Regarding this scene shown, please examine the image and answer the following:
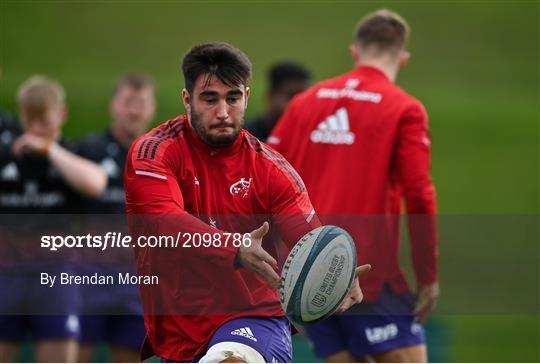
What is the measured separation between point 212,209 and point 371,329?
185cm

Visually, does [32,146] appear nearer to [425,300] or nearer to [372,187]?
[372,187]

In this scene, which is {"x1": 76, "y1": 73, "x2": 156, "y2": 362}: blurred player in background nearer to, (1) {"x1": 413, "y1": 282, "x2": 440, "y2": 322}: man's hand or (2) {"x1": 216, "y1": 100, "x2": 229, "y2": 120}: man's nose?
(1) {"x1": 413, "y1": 282, "x2": 440, "y2": 322}: man's hand

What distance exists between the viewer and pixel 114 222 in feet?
21.2

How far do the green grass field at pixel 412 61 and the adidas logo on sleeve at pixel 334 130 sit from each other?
9257 millimetres

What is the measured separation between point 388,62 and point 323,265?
2.25 meters

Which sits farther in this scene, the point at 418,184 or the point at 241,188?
the point at 418,184

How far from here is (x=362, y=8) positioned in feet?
69.3

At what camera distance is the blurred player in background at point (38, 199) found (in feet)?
19.5

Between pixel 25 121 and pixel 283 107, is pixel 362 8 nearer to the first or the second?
pixel 283 107

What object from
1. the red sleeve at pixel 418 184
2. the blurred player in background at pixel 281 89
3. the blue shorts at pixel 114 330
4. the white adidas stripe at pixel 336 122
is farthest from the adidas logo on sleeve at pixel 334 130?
the blurred player in background at pixel 281 89

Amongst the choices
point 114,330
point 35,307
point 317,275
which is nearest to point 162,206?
point 317,275

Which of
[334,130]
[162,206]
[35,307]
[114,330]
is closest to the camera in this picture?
[162,206]

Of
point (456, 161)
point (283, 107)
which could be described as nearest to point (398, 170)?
point (283, 107)

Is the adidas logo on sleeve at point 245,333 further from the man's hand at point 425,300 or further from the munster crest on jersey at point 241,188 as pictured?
the man's hand at point 425,300
